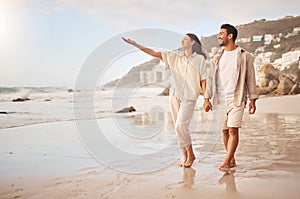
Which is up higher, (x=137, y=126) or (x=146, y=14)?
(x=146, y=14)

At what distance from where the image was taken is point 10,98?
793 centimetres

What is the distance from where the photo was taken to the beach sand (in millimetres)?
1716

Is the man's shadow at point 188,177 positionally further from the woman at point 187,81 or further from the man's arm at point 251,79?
the man's arm at point 251,79

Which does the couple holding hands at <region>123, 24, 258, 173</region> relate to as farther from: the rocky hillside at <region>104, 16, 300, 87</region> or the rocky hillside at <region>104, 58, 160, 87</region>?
the rocky hillside at <region>104, 16, 300, 87</region>

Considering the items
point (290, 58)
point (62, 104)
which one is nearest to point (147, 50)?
point (62, 104)

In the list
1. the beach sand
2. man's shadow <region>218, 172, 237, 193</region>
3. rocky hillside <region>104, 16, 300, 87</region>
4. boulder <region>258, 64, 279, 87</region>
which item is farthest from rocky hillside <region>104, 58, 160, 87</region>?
boulder <region>258, 64, 279, 87</region>

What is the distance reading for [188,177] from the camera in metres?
2.01

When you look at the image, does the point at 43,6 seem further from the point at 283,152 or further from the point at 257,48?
the point at 257,48

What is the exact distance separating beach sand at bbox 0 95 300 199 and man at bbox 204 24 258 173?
0.78ft

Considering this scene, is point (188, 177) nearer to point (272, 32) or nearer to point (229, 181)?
point (229, 181)

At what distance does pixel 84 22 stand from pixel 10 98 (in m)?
Result: 2.65

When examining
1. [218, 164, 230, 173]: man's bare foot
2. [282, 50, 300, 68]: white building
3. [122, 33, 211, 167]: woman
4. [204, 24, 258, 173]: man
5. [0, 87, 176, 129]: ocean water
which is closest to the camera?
[218, 164, 230, 173]: man's bare foot

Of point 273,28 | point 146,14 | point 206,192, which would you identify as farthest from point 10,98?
point 273,28

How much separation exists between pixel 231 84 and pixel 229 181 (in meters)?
0.68
